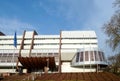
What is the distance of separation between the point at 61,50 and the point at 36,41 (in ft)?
49.6

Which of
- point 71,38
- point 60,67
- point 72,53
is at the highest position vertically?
point 71,38

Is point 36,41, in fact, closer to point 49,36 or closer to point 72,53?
point 49,36

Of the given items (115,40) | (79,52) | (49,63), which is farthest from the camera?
(79,52)

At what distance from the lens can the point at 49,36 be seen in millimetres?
89938

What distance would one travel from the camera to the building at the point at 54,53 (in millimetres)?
68062

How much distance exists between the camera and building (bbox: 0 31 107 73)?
223 ft

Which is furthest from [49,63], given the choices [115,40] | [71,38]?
[115,40]

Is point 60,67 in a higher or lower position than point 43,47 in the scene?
lower

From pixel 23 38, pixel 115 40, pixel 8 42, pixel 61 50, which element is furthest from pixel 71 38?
pixel 115 40

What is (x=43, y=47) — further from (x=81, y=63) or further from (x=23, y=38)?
(x=81, y=63)

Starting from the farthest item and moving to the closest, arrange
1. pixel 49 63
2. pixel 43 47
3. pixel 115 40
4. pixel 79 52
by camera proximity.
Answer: pixel 43 47 < pixel 79 52 < pixel 49 63 < pixel 115 40

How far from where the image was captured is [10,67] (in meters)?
75.2

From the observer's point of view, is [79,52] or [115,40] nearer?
[115,40]

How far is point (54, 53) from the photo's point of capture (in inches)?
3044
